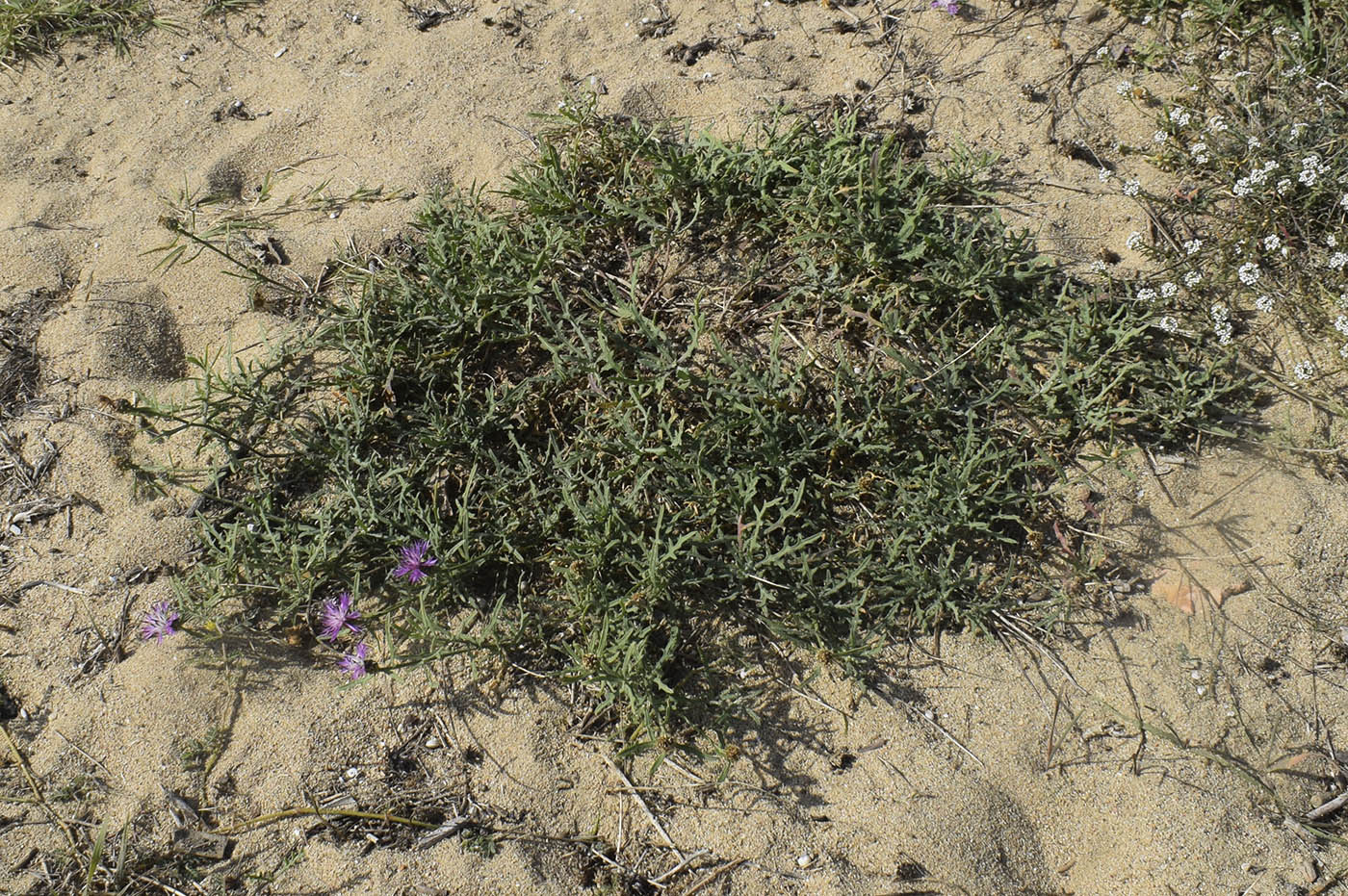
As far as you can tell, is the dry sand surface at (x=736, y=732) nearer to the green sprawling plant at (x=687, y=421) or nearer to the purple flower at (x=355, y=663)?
the purple flower at (x=355, y=663)

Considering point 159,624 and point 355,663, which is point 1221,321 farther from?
point 159,624

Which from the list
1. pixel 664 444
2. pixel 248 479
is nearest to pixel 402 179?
pixel 248 479

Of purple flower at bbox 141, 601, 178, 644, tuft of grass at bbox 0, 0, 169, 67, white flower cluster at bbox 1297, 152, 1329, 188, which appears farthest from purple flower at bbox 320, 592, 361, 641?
white flower cluster at bbox 1297, 152, 1329, 188

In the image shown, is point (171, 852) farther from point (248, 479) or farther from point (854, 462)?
point (854, 462)

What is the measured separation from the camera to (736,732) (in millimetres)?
2248

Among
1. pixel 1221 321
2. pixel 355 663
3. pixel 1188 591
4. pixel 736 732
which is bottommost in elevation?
pixel 1188 591

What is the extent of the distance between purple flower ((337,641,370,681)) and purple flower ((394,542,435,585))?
0.20 m

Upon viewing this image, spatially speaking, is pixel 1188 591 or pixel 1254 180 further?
pixel 1254 180

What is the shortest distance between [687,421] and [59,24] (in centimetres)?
282

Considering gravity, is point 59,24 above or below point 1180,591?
above

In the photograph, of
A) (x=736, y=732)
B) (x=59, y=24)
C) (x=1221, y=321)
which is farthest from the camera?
(x=59, y=24)

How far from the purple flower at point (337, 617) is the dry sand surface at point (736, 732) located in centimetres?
9

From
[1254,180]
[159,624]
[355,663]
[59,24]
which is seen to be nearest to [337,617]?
[355,663]

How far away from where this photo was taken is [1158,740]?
218 centimetres
